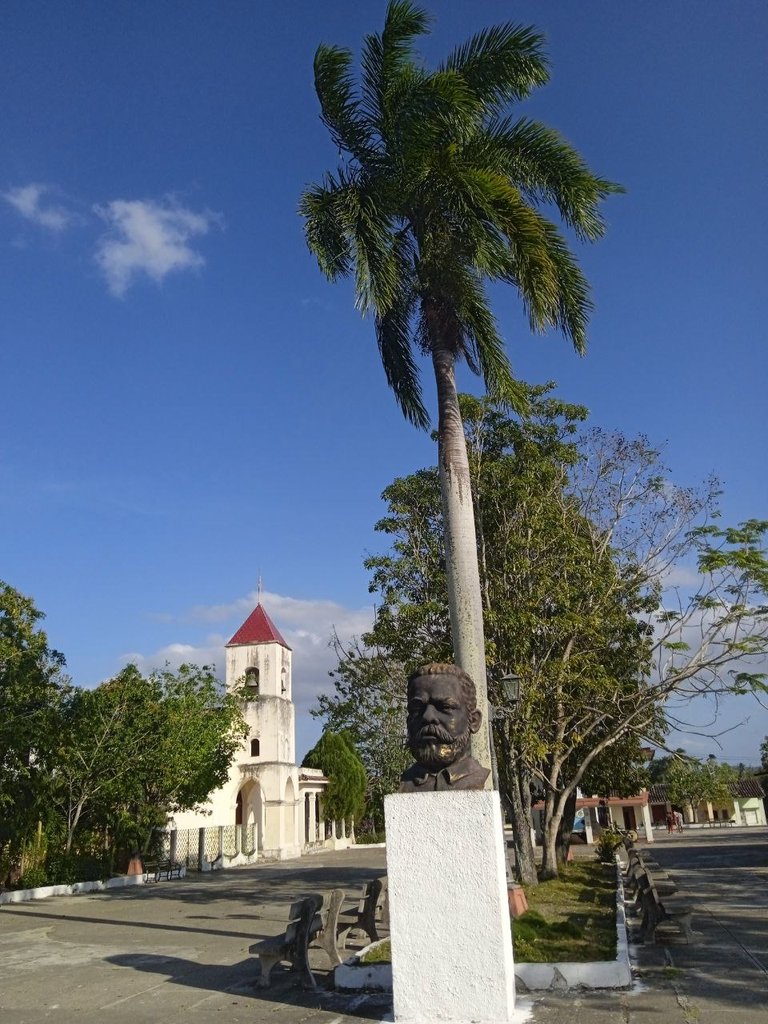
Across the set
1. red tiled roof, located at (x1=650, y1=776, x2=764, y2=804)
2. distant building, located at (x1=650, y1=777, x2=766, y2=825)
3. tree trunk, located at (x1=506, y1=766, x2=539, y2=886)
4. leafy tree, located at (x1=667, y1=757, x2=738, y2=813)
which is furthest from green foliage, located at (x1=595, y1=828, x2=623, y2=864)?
distant building, located at (x1=650, y1=777, x2=766, y2=825)

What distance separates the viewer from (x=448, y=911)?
631 cm

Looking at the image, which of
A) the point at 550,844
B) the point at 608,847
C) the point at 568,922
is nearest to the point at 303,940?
the point at 568,922

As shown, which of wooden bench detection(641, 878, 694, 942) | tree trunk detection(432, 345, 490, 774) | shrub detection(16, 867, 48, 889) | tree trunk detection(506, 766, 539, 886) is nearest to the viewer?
wooden bench detection(641, 878, 694, 942)

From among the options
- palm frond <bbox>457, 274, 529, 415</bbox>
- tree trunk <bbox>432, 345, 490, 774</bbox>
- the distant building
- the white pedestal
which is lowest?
the distant building

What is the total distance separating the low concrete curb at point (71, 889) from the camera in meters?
20.3

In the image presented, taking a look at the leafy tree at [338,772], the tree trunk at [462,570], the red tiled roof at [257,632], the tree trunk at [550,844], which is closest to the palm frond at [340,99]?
the tree trunk at [462,570]

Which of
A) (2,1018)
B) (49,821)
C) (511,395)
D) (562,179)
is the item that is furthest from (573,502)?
(49,821)

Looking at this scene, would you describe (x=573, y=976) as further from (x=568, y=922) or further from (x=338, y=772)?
(x=338, y=772)

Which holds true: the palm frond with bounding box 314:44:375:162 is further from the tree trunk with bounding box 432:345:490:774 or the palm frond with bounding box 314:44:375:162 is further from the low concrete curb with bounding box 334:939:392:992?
the low concrete curb with bounding box 334:939:392:992

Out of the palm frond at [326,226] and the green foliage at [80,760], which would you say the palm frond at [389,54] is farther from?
the green foliage at [80,760]

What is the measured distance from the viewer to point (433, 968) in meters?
6.26

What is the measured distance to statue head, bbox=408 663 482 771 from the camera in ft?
22.4

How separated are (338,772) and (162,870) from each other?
18.0 metres

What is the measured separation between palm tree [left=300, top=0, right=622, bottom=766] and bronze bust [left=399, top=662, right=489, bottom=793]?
4.03 m
